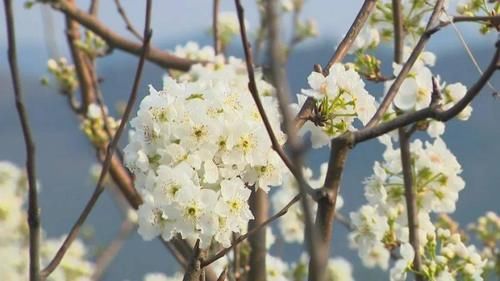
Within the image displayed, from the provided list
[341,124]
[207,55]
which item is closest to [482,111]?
[207,55]

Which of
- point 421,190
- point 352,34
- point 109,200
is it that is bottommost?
point 352,34

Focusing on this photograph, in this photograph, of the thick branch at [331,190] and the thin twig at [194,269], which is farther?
the thin twig at [194,269]

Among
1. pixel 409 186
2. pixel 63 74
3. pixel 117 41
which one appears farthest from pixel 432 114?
pixel 63 74

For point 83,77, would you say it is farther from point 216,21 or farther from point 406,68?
point 406,68

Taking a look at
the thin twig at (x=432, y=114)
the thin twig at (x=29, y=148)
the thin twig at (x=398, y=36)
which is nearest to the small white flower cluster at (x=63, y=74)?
the thin twig at (x=398, y=36)

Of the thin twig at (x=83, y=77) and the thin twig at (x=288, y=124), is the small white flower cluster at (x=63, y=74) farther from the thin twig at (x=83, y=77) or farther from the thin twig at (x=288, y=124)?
the thin twig at (x=288, y=124)

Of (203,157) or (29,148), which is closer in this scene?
(29,148)
